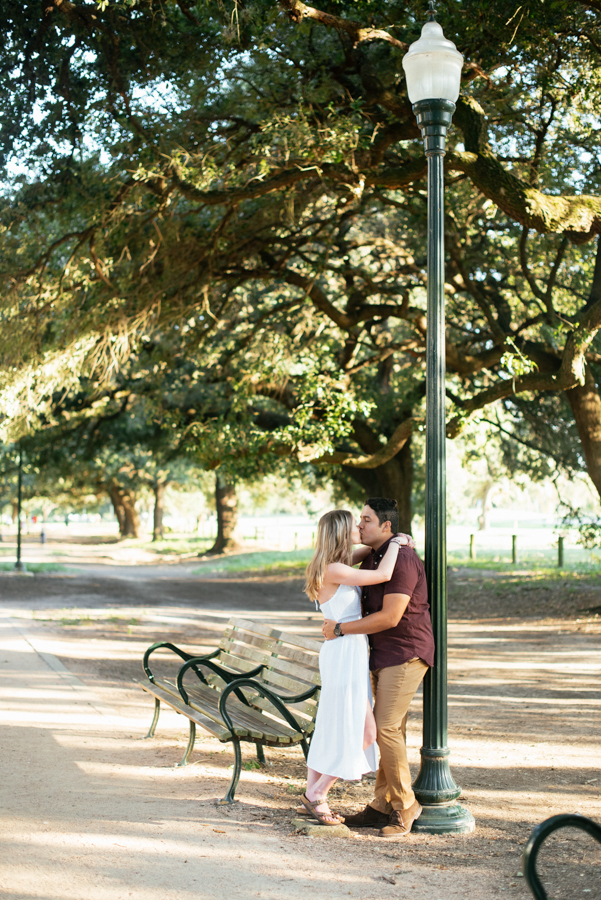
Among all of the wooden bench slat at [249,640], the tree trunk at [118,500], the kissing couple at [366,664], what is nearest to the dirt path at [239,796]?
the kissing couple at [366,664]

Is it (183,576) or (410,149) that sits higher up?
(410,149)

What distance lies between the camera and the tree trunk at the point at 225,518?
33906 mm

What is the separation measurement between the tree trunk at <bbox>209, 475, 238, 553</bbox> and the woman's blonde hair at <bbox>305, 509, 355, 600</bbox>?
29009 millimetres

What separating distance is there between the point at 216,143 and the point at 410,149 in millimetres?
3137

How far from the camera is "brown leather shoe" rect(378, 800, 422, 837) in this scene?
178 inches

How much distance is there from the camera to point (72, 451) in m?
23.9

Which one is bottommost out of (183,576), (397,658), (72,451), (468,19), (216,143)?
(183,576)

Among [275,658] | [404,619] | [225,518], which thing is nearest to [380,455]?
[275,658]

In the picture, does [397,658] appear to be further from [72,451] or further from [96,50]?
[72,451]

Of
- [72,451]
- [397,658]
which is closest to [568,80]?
[397,658]

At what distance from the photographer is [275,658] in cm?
590

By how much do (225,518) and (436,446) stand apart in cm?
3074

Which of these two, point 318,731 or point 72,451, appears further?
point 72,451

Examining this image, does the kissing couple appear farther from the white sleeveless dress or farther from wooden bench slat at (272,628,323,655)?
wooden bench slat at (272,628,323,655)
